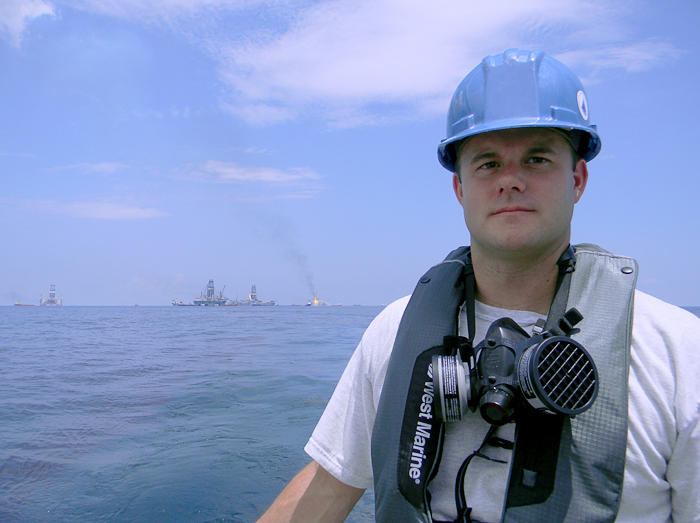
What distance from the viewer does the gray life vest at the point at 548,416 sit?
4.17ft

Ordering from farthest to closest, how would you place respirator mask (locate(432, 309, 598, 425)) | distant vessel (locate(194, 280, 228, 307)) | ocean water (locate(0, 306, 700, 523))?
distant vessel (locate(194, 280, 228, 307)) → ocean water (locate(0, 306, 700, 523)) → respirator mask (locate(432, 309, 598, 425))

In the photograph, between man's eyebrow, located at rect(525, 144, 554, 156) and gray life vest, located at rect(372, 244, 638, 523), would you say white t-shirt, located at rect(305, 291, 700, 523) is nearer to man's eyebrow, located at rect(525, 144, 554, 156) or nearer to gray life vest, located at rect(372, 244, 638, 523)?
gray life vest, located at rect(372, 244, 638, 523)

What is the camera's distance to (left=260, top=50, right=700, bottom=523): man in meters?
1.29

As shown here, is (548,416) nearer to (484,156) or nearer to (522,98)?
(484,156)

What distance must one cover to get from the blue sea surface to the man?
2698 mm

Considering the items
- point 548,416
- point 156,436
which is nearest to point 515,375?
point 548,416

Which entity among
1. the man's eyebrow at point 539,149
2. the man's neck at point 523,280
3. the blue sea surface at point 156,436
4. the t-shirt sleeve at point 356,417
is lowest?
the blue sea surface at point 156,436

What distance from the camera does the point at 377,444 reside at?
1.54 meters

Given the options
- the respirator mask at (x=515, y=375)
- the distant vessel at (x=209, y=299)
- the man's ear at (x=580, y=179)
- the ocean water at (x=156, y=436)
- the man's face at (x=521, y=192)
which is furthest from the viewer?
the distant vessel at (x=209, y=299)

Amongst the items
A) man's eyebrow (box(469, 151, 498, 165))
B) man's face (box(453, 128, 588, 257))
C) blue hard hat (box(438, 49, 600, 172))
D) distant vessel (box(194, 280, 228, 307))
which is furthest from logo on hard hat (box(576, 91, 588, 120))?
distant vessel (box(194, 280, 228, 307))

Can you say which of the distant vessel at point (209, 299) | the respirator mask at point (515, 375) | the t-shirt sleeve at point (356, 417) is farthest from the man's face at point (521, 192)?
the distant vessel at point (209, 299)

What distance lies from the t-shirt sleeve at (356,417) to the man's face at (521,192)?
51cm

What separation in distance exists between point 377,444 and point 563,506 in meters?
0.55

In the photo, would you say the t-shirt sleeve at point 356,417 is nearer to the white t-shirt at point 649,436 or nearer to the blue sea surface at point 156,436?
the white t-shirt at point 649,436
